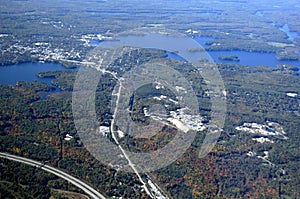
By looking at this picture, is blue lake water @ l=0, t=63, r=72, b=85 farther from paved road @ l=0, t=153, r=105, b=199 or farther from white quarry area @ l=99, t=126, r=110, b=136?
paved road @ l=0, t=153, r=105, b=199

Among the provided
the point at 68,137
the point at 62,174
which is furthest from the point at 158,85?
the point at 62,174

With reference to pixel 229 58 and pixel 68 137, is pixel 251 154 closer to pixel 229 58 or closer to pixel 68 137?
pixel 68 137

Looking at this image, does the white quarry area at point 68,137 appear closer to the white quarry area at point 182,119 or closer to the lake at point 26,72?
the white quarry area at point 182,119

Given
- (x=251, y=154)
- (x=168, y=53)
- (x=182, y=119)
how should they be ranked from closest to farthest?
(x=251, y=154) → (x=182, y=119) → (x=168, y=53)

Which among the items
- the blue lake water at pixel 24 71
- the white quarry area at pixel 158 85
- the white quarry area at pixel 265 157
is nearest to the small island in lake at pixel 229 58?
the white quarry area at pixel 158 85

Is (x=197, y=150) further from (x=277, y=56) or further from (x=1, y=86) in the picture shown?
(x=277, y=56)

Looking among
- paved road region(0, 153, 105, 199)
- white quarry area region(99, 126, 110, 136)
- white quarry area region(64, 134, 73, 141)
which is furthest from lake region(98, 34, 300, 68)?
paved road region(0, 153, 105, 199)
